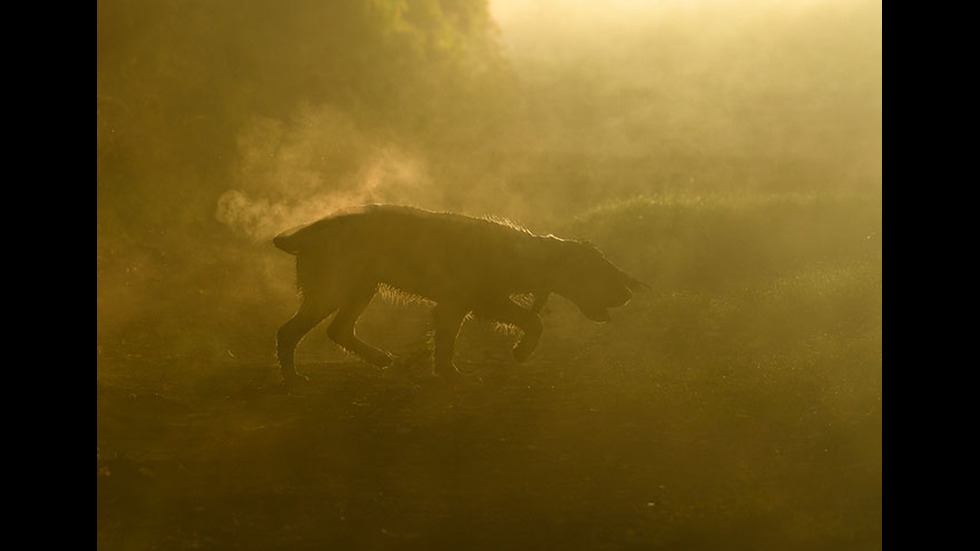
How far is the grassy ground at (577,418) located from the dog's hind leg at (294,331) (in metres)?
0.19

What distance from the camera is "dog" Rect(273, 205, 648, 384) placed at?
6551mm

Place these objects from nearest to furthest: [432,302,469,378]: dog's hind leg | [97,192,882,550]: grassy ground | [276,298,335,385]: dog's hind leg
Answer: [97,192,882,550]: grassy ground → [276,298,335,385]: dog's hind leg → [432,302,469,378]: dog's hind leg

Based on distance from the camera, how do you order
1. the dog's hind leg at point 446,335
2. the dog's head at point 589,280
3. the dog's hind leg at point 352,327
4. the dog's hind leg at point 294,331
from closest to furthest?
the dog's hind leg at point 294,331 → the dog's hind leg at point 352,327 → the dog's hind leg at point 446,335 → the dog's head at point 589,280

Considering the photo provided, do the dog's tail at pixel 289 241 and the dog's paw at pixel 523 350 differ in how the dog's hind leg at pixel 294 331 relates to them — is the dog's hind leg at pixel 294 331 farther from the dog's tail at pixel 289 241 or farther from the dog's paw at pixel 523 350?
the dog's paw at pixel 523 350

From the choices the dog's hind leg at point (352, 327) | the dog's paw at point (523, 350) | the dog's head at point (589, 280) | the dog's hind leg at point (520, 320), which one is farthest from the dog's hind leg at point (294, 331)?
the dog's head at point (589, 280)

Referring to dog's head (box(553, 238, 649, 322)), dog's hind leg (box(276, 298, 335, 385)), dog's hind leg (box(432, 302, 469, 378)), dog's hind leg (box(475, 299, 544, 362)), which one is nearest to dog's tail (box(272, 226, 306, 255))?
dog's hind leg (box(276, 298, 335, 385))

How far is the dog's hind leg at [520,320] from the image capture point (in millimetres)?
6805

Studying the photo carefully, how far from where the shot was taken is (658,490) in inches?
222

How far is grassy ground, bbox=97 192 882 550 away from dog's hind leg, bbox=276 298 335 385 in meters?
0.19

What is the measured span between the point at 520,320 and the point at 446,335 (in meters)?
0.66

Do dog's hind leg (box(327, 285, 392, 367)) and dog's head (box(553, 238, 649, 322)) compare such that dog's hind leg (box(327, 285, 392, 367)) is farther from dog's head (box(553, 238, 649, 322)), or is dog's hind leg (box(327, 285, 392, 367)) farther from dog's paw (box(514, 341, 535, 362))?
dog's head (box(553, 238, 649, 322))

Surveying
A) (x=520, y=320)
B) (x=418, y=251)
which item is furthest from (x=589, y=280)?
(x=418, y=251)

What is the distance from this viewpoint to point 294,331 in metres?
6.59

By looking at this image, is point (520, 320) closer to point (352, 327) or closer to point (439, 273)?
point (439, 273)
